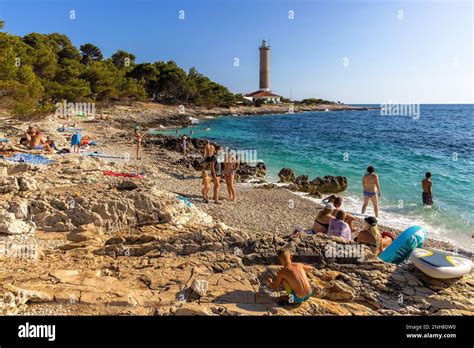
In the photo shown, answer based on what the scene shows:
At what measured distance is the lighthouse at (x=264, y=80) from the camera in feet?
309

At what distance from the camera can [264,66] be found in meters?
96.2

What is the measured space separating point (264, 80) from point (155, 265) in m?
99.0

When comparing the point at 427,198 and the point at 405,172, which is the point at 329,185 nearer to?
the point at 427,198

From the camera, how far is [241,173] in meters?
15.8

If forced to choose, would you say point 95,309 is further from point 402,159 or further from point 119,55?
point 119,55

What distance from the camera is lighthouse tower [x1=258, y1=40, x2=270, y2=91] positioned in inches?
3698

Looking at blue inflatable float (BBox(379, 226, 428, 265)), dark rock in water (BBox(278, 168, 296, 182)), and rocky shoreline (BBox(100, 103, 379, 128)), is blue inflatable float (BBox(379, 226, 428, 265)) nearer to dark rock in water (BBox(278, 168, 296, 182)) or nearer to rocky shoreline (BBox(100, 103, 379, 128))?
dark rock in water (BBox(278, 168, 296, 182))

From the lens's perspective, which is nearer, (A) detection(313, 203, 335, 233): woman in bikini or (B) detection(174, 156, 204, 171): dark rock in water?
(A) detection(313, 203, 335, 233): woman in bikini

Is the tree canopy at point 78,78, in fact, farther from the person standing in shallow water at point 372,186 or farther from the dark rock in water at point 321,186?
the person standing in shallow water at point 372,186

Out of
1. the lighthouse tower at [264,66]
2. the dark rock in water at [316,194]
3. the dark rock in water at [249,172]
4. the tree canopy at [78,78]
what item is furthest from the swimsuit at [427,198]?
the lighthouse tower at [264,66]

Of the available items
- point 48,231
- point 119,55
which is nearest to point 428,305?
point 48,231

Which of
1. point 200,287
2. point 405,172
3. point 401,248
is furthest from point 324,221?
point 405,172

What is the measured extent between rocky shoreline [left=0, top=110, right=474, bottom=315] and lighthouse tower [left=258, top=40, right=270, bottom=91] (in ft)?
310

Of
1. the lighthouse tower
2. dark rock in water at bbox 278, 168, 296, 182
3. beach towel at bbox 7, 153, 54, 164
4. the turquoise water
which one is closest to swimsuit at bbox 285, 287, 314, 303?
the turquoise water
